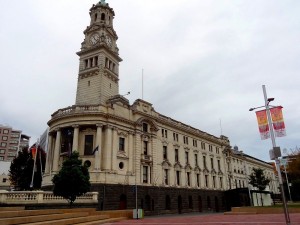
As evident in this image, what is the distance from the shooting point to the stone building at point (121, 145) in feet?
128

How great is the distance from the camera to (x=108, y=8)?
54219 mm

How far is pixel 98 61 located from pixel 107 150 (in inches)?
672

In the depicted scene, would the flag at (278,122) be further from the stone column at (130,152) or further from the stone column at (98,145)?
the stone column at (130,152)

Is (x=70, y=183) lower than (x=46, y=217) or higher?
higher

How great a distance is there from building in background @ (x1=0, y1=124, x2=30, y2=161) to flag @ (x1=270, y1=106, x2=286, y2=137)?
118379 mm

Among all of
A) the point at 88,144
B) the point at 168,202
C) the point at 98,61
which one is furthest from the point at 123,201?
the point at 98,61

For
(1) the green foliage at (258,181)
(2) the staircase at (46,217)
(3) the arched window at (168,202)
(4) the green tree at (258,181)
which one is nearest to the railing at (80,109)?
(2) the staircase at (46,217)

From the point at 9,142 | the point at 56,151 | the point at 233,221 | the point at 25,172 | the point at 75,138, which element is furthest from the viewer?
the point at 9,142

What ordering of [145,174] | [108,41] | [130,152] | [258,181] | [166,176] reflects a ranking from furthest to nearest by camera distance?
[258,181] → [108,41] → [166,176] → [145,174] → [130,152]

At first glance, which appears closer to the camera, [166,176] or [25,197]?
[25,197]

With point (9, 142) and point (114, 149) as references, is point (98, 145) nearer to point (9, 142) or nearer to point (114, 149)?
point (114, 149)

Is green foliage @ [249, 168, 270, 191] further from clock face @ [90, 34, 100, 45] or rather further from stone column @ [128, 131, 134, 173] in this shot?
clock face @ [90, 34, 100, 45]

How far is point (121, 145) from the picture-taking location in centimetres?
4222

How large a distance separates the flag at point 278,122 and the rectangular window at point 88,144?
2725cm
